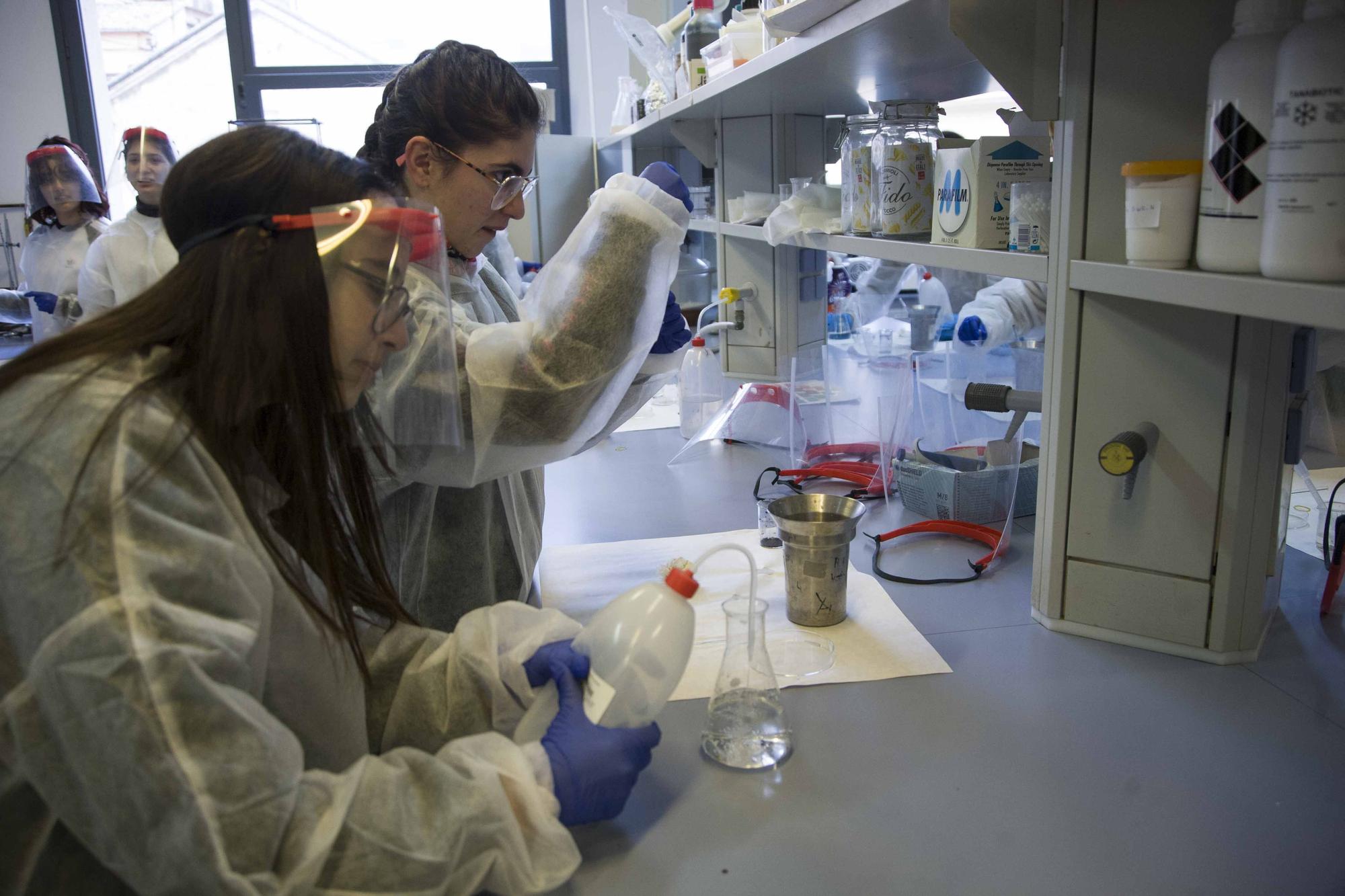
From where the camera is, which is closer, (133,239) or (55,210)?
(133,239)

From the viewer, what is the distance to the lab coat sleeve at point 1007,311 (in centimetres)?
222

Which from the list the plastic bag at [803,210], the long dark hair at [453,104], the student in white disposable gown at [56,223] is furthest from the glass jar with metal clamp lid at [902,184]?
the student in white disposable gown at [56,223]

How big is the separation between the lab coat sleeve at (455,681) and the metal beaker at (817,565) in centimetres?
39

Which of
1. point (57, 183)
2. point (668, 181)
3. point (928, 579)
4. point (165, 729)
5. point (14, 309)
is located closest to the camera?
point (165, 729)

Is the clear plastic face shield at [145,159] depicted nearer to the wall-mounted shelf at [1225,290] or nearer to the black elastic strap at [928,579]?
the black elastic strap at [928,579]

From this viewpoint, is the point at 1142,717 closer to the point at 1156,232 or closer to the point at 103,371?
the point at 1156,232

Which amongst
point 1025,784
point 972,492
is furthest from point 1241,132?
point 972,492

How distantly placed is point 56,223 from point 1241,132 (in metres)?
4.09

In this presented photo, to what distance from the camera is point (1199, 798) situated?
2.78 ft

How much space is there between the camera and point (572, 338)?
104 cm

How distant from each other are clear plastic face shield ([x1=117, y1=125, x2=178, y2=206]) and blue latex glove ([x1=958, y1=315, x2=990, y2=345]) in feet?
8.26

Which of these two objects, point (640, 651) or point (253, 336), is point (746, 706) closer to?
point (640, 651)

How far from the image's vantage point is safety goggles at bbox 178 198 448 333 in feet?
2.27

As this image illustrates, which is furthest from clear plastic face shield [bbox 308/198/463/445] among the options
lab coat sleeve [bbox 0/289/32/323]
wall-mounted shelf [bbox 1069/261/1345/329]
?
lab coat sleeve [bbox 0/289/32/323]
